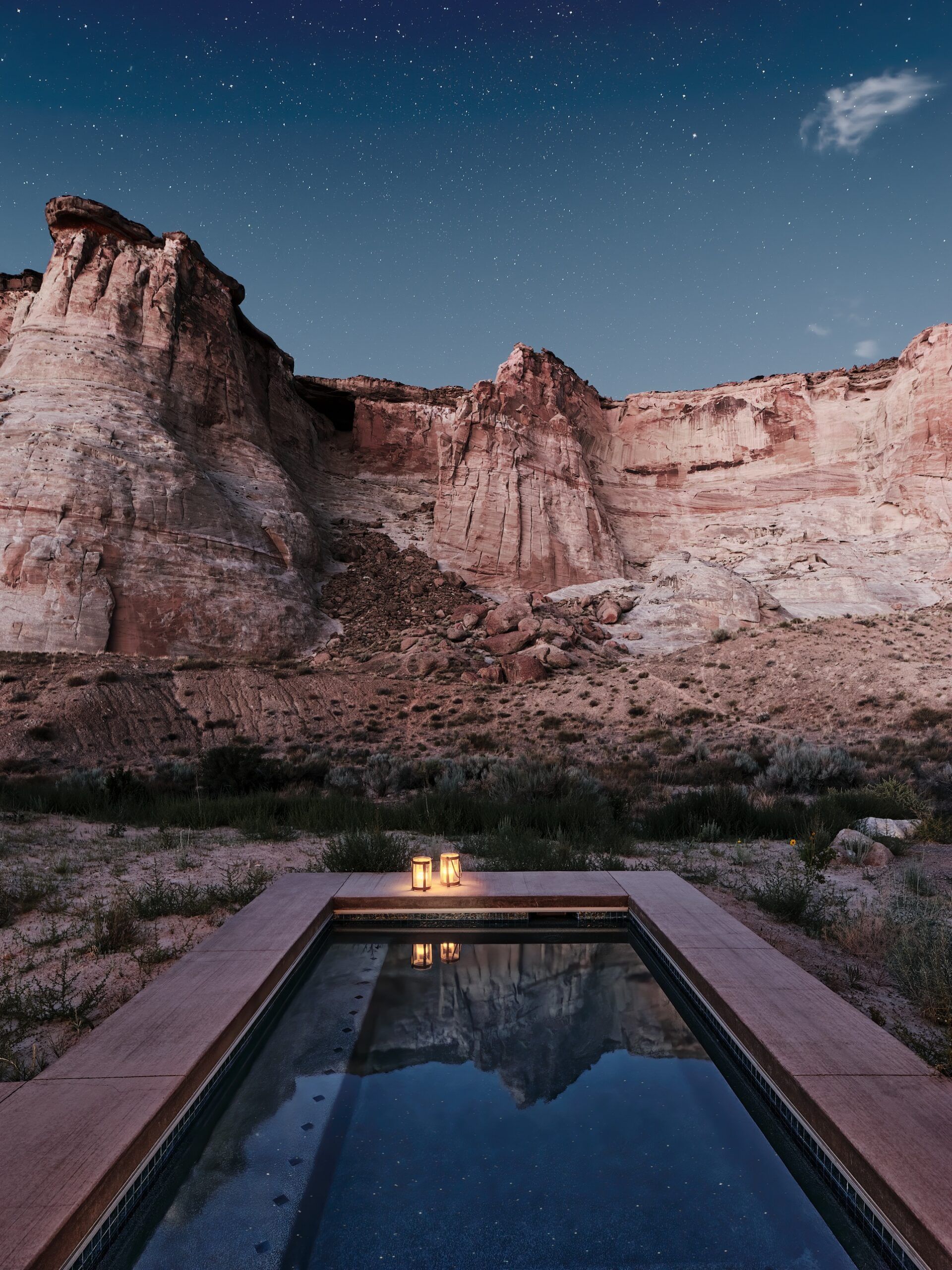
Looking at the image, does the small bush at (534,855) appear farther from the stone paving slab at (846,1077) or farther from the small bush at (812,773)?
the small bush at (812,773)

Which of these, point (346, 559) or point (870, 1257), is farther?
point (346, 559)

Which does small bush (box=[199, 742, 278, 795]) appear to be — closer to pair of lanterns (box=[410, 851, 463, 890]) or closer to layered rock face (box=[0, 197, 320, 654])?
pair of lanterns (box=[410, 851, 463, 890])

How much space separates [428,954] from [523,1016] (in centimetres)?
105

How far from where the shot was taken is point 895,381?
4078 cm

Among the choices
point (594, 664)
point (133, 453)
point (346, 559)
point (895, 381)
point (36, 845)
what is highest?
point (895, 381)

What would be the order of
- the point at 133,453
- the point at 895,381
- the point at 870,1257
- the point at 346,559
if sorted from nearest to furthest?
1. the point at 870,1257
2. the point at 133,453
3. the point at 346,559
4. the point at 895,381

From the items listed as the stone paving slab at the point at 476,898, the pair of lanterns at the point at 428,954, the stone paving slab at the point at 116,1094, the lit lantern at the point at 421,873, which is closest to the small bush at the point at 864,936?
the stone paving slab at the point at 476,898

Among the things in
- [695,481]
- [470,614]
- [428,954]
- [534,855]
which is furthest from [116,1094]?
[695,481]

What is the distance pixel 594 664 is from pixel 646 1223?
2585 centimetres

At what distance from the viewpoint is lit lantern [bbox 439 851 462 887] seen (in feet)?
17.4

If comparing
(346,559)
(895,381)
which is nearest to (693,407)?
(895,381)

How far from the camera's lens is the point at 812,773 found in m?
12.2

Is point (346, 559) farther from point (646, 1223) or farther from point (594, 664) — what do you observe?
point (646, 1223)

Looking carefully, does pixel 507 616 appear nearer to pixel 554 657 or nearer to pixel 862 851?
pixel 554 657
